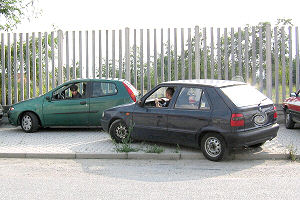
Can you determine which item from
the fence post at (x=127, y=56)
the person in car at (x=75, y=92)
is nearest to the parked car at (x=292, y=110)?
the fence post at (x=127, y=56)

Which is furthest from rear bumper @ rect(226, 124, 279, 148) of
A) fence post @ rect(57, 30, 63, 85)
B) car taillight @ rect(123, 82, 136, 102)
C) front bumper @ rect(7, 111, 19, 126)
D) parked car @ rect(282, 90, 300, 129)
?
fence post @ rect(57, 30, 63, 85)

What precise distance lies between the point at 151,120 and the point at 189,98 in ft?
3.31

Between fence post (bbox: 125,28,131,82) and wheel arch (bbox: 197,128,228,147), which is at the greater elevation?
fence post (bbox: 125,28,131,82)

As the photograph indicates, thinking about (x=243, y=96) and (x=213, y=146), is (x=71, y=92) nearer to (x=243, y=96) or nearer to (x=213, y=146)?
(x=213, y=146)

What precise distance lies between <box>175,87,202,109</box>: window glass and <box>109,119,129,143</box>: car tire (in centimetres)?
156

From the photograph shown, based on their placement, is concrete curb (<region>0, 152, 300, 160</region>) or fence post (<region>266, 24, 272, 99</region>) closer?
concrete curb (<region>0, 152, 300, 160</region>)

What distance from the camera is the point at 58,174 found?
23.2 feet

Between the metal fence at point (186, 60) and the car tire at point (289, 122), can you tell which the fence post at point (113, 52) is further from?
the car tire at point (289, 122)

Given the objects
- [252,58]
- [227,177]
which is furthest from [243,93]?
[252,58]

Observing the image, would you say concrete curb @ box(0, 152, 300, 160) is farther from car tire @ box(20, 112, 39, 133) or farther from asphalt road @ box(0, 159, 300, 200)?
car tire @ box(20, 112, 39, 133)

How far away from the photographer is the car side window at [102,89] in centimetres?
1161

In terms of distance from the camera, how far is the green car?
11547 mm

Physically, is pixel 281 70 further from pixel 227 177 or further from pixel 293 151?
pixel 227 177

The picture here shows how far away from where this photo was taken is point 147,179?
261 inches
